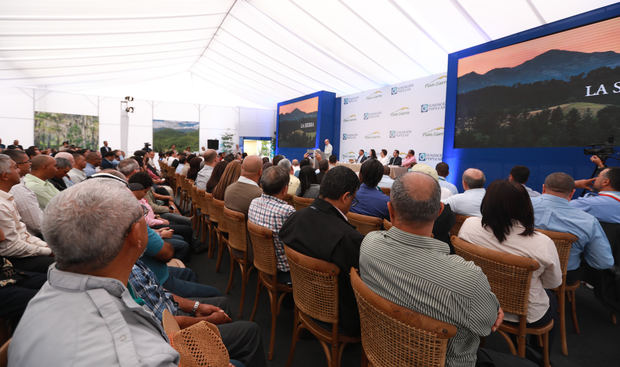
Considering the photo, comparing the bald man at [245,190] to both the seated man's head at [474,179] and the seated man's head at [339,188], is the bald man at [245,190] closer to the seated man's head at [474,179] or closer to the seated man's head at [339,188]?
the seated man's head at [339,188]

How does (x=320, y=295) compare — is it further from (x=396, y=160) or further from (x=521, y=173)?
(x=396, y=160)

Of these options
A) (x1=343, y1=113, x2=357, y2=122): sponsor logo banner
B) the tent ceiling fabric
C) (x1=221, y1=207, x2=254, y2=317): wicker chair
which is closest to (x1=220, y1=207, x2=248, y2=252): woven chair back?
(x1=221, y1=207, x2=254, y2=317): wicker chair

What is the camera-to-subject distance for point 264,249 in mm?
2170

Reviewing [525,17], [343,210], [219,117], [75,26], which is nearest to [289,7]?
[75,26]

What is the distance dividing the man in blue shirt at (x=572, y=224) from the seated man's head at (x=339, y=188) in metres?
1.66

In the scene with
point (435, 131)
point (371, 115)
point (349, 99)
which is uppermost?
point (349, 99)

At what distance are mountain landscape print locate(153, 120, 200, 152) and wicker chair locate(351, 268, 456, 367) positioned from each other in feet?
60.2

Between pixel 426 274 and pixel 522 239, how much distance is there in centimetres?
102

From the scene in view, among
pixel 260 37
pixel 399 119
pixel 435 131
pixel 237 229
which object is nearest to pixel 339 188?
pixel 237 229

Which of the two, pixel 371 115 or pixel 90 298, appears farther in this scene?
pixel 371 115

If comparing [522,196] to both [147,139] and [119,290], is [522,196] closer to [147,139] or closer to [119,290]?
[119,290]

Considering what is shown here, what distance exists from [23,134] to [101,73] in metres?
5.36

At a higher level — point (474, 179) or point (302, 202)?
point (474, 179)

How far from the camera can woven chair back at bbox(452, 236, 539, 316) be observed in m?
1.61
